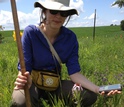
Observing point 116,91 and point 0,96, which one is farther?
point 0,96

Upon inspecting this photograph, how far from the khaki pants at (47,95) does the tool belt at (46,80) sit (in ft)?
0.16

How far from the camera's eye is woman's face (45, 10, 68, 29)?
2268mm

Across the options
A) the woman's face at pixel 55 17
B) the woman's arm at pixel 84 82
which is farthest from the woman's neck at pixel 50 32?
the woman's arm at pixel 84 82

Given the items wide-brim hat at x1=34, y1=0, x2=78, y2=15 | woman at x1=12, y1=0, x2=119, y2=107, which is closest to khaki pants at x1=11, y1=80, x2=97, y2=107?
woman at x1=12, y1=0, x2=119, y2=107

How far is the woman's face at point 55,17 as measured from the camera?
2.27 meters

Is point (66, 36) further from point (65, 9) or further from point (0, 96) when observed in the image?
point (0, 96)

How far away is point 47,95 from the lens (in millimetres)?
2666

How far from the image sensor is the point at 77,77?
8.45ft

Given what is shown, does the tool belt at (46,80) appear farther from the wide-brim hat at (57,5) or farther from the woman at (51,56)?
the wide-brim hat at (57,5)

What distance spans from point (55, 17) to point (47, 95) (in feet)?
2.52

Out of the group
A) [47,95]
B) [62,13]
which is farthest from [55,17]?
[47,95]

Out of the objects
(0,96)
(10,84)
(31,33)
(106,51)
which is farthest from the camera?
(106,51)

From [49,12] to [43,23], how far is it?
246 mm

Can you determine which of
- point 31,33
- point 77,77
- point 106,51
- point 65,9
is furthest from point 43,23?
point 106,51
